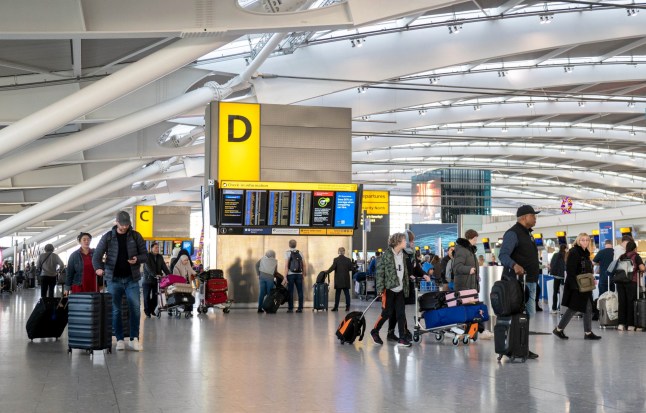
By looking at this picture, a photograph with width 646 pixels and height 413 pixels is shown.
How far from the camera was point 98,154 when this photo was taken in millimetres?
29812

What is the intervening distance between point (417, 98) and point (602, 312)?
15342mm

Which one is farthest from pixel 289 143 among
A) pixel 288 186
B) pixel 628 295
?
pixel 628 295

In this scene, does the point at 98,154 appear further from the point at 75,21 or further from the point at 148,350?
the point at 148,350

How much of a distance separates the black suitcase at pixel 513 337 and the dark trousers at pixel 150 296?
438 inches

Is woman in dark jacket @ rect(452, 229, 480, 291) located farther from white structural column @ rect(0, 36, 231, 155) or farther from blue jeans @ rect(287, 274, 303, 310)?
blue jeans @ rect(287, 274, 303, 310)

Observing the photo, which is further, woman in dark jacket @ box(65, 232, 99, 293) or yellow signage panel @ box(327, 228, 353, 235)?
yellow signage panel @ box(327, 228, 353, 235)

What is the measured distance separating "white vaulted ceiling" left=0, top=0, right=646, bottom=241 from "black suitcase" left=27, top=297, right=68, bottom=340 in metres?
3.77

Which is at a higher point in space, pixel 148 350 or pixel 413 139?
pixel 413 139

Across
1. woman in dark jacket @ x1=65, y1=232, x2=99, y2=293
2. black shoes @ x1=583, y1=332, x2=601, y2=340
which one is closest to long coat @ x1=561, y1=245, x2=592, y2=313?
black shoes @ x1=583, y1=332, x2=601, y2=340

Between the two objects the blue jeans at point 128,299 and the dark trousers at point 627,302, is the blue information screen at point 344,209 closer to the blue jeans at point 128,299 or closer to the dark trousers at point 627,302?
the dark trousers at point 627,302

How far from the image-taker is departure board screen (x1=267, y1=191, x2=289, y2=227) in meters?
19.2

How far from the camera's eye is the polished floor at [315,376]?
6.25 metres

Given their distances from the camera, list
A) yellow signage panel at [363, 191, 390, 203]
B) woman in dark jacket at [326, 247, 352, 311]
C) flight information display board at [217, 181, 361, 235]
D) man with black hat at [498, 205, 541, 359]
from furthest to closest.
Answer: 1. yellow signage panel at [363, 191, 390, 203]
2. woman in dark jacket at [326, 247, 352, 311]
3. flight information display board at [217, 181, 361, 235]
4. man with black hat at [498, 205, 541, 359]

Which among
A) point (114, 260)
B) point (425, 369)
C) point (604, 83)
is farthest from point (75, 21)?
point (604, 83)
